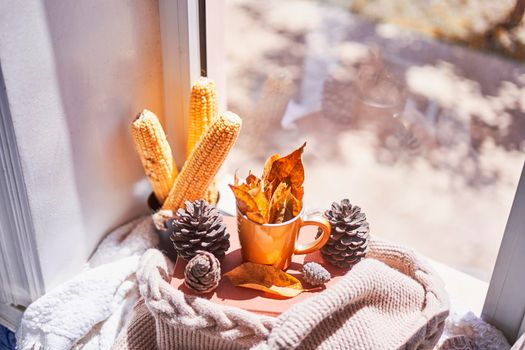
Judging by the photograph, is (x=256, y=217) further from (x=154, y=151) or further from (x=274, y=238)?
(x=154, y=151)

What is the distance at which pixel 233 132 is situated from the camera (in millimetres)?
621

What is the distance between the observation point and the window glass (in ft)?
3.53

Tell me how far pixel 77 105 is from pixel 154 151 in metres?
0.11

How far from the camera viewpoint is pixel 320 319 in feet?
1.69

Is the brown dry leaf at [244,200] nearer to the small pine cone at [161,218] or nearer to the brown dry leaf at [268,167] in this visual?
the brown dry leaf at [268,167]

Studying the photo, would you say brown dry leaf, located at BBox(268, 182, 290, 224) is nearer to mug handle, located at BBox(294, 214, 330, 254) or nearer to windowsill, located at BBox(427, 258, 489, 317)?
mug handle, located at BBox(294, 214, 330, 254)

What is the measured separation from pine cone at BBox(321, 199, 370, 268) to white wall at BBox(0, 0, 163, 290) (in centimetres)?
32

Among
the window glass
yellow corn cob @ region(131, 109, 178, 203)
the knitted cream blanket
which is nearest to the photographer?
the knitted cream blanket

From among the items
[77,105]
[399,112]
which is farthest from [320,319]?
[399,112]

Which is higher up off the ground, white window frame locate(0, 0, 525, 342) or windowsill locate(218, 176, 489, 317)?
Result: white window frame locate(0, 0, 525, 342)

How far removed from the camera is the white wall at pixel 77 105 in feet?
1.84

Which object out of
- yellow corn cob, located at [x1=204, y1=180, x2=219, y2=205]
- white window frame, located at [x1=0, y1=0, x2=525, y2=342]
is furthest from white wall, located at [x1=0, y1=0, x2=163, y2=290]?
yellow corn cob, located at [x1=204, y1=180, x2=219, y2=205]

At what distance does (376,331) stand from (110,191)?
42cm

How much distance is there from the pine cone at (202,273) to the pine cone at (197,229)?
0.02 m
